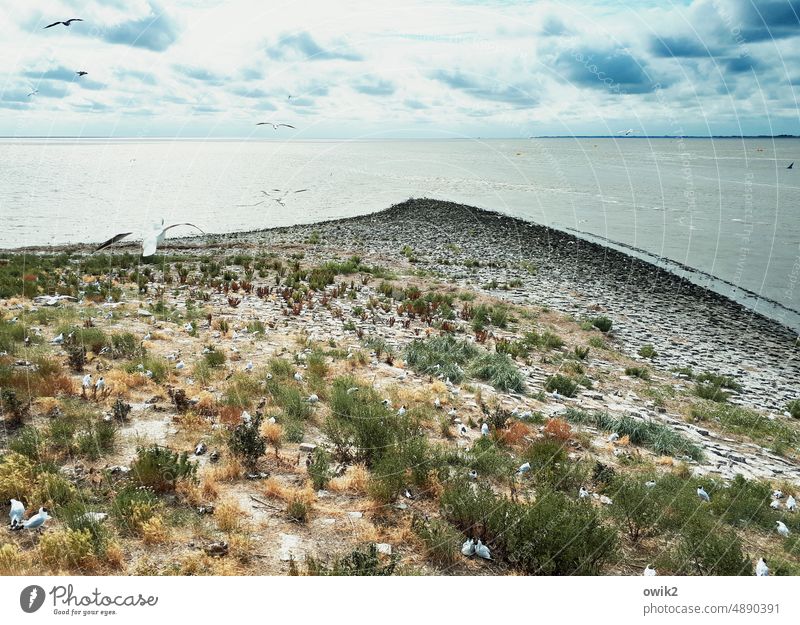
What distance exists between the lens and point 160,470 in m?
6.48

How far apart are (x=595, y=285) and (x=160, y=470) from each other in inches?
1101

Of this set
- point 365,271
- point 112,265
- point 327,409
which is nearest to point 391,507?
point 327,409

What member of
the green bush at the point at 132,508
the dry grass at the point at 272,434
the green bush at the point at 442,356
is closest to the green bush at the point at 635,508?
the dry grass at the point at 272,434


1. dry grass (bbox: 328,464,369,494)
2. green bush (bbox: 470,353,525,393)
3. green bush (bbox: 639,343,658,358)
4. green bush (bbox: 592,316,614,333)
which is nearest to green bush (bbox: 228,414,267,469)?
dry grass (bbox: 328,464,369,494)

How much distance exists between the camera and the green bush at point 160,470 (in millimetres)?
6398

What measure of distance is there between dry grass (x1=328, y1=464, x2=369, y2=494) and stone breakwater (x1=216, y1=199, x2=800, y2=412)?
13.3 m

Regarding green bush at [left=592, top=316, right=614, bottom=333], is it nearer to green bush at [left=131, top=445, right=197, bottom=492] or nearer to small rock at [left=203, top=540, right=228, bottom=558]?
green bush at [left=131, top=445, right=197, bottom=492]

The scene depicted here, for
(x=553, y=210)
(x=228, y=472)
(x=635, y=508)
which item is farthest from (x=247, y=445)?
(x=553, y=210)

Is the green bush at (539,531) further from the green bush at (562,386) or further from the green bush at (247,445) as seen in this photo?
the green bush at (562,386)

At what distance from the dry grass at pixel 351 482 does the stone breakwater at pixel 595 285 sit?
13.3 meters

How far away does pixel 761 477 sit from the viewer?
9320 millimetres

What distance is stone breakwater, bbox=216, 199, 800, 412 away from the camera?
62.6 feet
